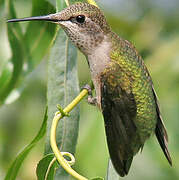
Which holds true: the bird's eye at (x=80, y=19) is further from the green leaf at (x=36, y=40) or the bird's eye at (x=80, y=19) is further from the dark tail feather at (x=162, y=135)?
the dark tail feather at (x=162, y=135)

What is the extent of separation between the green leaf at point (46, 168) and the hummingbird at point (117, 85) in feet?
1.15

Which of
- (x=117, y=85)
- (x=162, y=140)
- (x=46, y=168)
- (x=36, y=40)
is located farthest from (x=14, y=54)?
(x=162, y=140)

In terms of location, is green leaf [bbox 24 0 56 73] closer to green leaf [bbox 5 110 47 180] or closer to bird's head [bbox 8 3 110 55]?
bird's head [bbox 8 3 110 55]

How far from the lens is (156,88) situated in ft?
16.9

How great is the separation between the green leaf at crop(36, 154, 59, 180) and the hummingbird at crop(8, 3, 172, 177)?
1.15ft

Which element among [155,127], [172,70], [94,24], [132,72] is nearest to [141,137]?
[155,127]

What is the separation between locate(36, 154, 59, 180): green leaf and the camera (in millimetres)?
2877

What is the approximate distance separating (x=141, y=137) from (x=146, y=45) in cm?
230

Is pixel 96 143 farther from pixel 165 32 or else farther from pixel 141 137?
pixel 165 32

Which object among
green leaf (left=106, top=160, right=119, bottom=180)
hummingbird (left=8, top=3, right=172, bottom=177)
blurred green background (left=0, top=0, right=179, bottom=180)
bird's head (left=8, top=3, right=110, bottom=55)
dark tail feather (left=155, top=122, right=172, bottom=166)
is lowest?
blurred green background (left=0, top=0, right=179, bottom=180)

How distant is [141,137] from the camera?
137 inches

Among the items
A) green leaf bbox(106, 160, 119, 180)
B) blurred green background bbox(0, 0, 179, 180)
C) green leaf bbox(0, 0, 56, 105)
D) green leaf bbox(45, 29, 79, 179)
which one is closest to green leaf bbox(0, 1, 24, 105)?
green leaf bbox(0, 0, 56, 105)

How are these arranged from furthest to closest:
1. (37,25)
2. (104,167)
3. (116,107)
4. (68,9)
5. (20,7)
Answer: (20,7) < (104,167) < (37,25) < (116,107) < (68,9)

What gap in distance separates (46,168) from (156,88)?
2.46 meters
